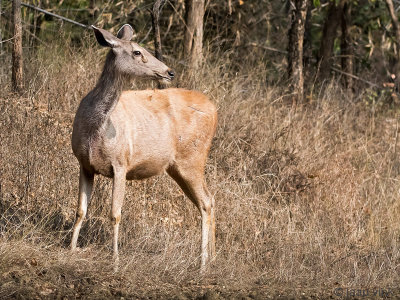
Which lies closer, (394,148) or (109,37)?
(109,37)

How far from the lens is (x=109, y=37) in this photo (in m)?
6.57

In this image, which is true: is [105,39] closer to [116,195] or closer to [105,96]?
[105,96]

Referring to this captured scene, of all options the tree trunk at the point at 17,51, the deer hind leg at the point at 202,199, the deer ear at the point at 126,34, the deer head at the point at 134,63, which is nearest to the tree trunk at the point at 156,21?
the tree trunk at the point at 17,51

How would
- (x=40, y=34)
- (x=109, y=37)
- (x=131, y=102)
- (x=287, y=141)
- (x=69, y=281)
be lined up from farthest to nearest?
(x=40, y=34), (x=287, y=141), (x=131, y=102), (x=109, y=37), (x=69, y=281)

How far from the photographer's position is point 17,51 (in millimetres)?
8898

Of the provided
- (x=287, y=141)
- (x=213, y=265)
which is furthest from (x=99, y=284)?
(x=287, y=141)

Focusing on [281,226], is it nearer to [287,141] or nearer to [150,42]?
[287,141]

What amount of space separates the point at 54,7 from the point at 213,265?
267 inches

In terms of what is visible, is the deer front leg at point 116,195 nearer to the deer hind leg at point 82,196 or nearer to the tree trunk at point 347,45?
the deer hind leg at point 82,196

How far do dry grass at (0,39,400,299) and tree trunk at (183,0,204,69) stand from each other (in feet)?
1.22

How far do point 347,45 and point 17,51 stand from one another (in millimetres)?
7374

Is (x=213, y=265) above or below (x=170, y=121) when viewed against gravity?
below

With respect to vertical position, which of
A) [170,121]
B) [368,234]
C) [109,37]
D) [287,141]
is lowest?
[368,234]

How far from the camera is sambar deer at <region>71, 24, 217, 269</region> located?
21.2ft
